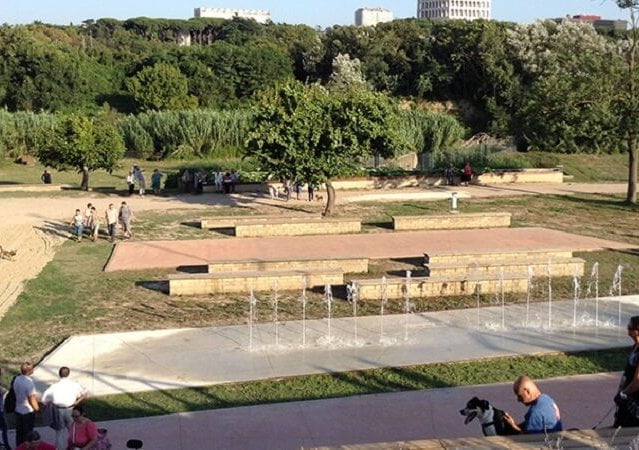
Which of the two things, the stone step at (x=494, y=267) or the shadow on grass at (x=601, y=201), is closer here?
the stone step at (x=494, y=267)

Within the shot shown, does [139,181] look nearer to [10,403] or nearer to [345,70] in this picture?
[10,403]

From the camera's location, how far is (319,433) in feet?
29.7

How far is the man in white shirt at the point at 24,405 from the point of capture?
8.73m

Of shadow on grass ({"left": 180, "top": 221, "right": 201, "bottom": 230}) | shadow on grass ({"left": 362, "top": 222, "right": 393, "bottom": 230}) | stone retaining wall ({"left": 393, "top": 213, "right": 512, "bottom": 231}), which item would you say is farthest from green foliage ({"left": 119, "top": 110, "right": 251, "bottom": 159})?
stone retaining wall ({"left": 393, "top": 213, "right": 512, "bottom": 231})

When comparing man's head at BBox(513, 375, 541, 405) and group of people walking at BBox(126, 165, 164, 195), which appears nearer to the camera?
man's head at BBox(513, 375, 541, 405)

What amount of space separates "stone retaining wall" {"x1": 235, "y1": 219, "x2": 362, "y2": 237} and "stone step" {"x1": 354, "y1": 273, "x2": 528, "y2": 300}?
767 centimetres

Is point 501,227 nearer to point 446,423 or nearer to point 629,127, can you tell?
point 629,127

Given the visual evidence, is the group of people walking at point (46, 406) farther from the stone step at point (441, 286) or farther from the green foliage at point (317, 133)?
the green foliage at point (317, 133)

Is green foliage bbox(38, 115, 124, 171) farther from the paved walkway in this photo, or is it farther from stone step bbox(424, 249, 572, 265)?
the paved walkway

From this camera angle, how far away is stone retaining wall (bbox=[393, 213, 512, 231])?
→ 926 inches

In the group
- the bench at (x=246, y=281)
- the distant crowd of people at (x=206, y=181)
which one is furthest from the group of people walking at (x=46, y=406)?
the distant crowd of people at (x=206, y=181)

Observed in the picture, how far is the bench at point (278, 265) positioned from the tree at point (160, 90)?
5052cm

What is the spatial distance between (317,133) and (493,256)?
29.6 ft

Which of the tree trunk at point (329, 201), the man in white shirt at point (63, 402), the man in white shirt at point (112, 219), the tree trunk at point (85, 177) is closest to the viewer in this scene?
the man in white shirt at point (63, 402)
